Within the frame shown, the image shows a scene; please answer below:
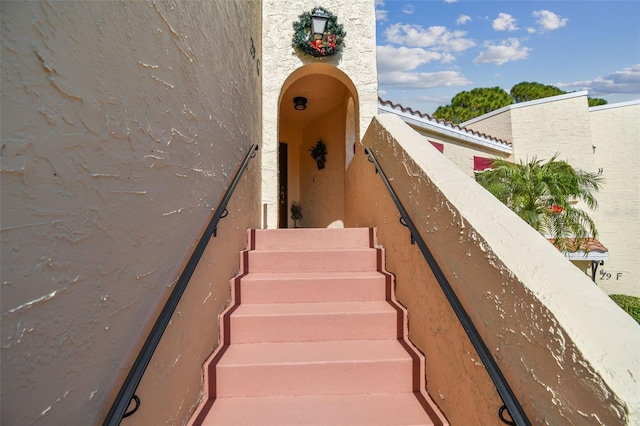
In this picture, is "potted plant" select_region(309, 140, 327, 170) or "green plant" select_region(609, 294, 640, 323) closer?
"potted plant" select_region(309, 140, 327, 170)

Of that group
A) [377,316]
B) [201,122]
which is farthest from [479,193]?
[201,122]

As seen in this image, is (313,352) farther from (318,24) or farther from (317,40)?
(318,24)

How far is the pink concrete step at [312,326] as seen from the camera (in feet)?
7.20

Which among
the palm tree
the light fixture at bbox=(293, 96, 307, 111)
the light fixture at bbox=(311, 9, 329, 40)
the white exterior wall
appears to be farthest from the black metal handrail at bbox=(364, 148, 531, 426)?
the white exterior wall

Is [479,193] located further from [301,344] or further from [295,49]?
[295,49]

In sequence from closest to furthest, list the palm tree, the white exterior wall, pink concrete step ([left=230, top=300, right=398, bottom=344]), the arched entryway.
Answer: pink concrete step ([left=230, top=300, right=398, bottom=344]), the palm tree, the arched entryway, the white exterior wall

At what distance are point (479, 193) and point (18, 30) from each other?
1.76 m

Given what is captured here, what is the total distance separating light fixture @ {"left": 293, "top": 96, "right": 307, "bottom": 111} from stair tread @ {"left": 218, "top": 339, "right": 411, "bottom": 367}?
16.7 feet

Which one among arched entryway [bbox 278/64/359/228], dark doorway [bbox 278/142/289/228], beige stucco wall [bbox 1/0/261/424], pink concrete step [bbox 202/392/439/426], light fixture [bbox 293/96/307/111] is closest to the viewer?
beige stucco wall [bbox 1/0/261/424]

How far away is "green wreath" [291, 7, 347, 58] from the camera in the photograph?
426cm

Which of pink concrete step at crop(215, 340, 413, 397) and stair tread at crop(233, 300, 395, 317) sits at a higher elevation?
stair tread at crop(233, 300, 395, 317)

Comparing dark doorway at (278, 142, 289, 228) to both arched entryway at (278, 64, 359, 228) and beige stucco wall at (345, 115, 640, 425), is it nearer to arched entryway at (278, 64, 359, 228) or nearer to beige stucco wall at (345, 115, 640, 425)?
arched entryway at (278, 64, 359, 228)

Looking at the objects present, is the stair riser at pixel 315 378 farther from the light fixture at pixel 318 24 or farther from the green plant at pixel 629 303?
the green plant at pixel 629 303

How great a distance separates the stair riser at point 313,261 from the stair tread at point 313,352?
2.43 feet
